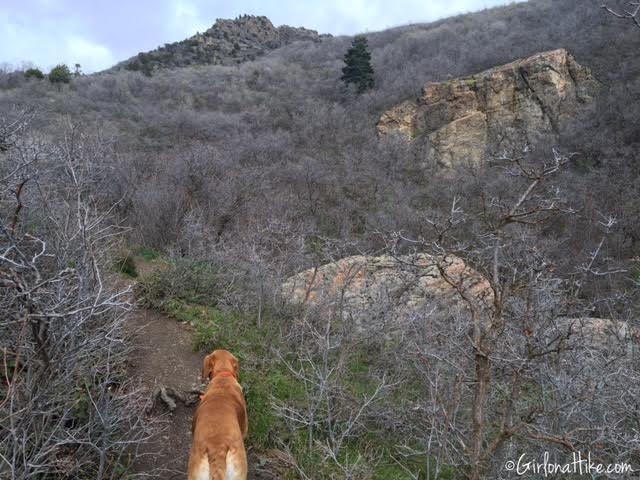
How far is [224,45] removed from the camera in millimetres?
42438

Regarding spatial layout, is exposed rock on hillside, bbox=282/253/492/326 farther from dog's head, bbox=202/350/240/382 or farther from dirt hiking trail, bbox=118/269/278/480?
dog's head, bbox=202/350/240/382

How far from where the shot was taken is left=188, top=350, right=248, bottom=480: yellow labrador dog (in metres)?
2.91

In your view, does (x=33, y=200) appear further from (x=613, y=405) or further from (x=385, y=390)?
(x=613, y=405)

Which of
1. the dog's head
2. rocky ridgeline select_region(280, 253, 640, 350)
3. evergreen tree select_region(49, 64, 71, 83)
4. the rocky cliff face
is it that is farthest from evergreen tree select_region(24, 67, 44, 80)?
the dog's head

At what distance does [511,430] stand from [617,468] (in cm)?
87

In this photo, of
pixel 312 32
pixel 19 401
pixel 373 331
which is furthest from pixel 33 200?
pixel 312 32

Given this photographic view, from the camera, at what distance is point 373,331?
5.77 meters

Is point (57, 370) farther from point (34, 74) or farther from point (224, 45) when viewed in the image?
point (224, 45)

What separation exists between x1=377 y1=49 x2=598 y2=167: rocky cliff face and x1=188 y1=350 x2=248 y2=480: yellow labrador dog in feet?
60.6

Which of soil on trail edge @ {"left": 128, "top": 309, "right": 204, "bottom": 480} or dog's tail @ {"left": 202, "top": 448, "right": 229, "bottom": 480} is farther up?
dog's tail @ {"left": 202, "top": 448, "right": 229, "bottom": 480}

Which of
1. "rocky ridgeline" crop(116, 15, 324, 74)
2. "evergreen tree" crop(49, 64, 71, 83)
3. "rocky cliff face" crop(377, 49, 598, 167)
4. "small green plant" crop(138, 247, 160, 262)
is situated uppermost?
"rocky ridgeline" crop(116, 15, 324, 74)

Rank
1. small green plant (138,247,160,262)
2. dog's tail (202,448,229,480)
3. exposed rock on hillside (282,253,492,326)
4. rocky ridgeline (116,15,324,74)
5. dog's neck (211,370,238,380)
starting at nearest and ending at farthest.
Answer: dog's tail (202,448,229,480)
dog's neck (211,370,238,380)
exposed rock on hillside (282,253,492,326)
small green plant (138,247,160,262)
rocky ridgeline (116,15,324,74)

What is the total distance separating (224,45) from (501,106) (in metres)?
28.6

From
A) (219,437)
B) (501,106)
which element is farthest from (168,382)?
(501,106)
